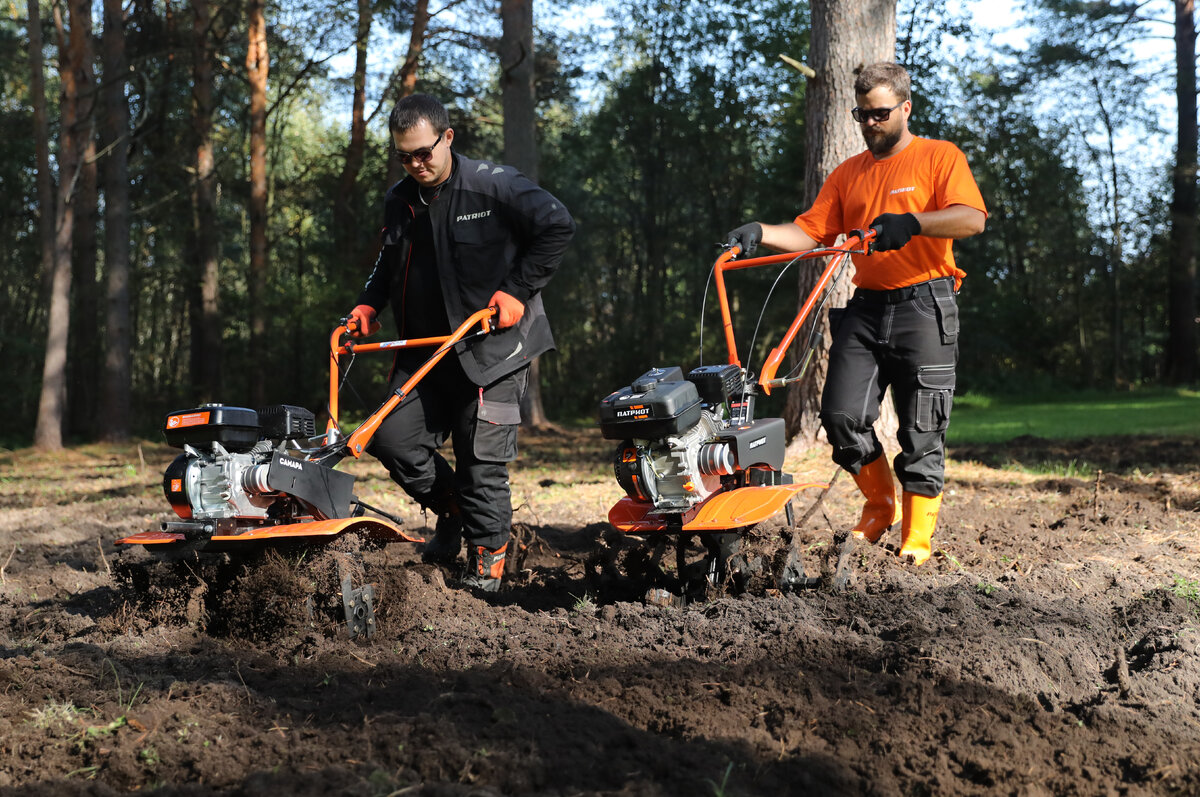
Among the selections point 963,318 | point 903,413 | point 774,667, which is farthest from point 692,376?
point 963,318

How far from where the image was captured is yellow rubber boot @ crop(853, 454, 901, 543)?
4910 mm

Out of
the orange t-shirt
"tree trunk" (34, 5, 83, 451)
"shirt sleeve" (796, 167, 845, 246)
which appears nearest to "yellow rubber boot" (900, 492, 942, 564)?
the orange t-shirt

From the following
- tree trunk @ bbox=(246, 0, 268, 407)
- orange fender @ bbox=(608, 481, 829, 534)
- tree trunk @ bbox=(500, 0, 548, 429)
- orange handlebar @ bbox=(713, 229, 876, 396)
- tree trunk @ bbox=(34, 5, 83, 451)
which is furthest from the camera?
tree trunk @ bbox=(246, 0, 268, 407)

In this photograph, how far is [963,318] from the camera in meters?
23.8

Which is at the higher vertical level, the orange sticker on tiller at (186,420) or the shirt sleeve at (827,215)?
the shirt sleeve at (827,215)

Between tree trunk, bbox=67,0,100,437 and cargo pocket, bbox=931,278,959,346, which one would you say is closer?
cargo pocket, bbox=931,278,959,346

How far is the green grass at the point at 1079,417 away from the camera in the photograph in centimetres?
1134

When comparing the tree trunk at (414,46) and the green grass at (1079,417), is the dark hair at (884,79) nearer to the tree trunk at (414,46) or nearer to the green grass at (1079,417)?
the green grass at (1079,417)

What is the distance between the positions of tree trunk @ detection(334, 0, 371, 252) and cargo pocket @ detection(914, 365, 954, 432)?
14.8 metres

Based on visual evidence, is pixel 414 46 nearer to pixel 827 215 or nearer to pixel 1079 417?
pixel 1079 417

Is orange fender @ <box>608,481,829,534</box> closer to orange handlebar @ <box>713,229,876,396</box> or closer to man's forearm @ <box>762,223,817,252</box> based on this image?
orange handlebar @ <box>713,229,876,396</box>

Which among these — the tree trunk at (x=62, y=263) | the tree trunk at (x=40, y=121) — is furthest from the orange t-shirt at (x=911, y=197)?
the tree trunk at (x=40, y=121)

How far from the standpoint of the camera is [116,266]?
15.2 m

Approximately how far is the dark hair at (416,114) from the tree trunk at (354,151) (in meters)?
14.0
